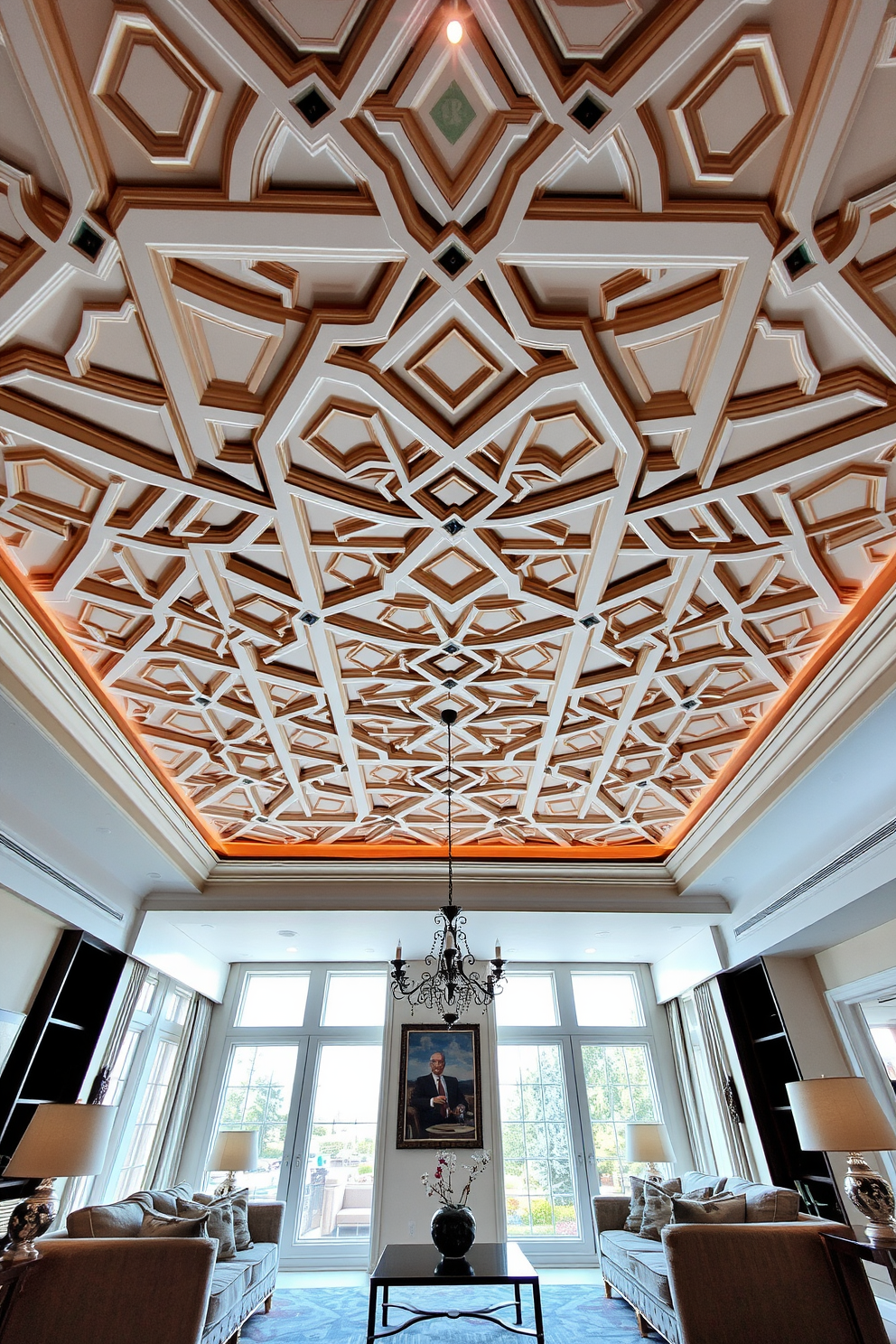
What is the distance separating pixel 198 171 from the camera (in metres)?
1.86

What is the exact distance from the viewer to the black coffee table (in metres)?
3.66

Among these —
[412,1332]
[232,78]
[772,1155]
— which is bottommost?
[412,1332]

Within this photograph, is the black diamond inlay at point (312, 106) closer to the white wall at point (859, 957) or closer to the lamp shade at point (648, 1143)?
the white wall at point (859, 957)

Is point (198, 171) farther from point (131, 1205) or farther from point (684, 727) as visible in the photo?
point (131, 1205)

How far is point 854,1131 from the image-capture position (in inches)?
134

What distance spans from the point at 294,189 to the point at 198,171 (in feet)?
0.83

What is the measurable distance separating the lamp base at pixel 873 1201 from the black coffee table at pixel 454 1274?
5.47 ft

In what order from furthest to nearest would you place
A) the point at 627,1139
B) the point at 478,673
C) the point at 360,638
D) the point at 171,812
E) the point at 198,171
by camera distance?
the point at 627,1139 < the point at 171,812 < the point at 478,673 < the point at 360,638 < the point at 198,171

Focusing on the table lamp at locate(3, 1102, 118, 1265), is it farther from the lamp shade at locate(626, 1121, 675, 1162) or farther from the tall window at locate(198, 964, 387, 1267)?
the lamp shade at locate(626, 1121, 675, 1162)

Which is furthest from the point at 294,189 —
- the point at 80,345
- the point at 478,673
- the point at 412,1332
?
the point at 412,1332

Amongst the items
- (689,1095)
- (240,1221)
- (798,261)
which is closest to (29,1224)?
(240,1221)

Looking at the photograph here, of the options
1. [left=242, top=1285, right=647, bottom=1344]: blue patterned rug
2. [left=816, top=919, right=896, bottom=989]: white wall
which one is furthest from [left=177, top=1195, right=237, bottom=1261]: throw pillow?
[left=816, top=919, right=896, bottom=989]: white wall

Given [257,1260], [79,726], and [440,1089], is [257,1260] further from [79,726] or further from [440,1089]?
[79,726]

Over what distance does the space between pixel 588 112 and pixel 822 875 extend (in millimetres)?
4483
